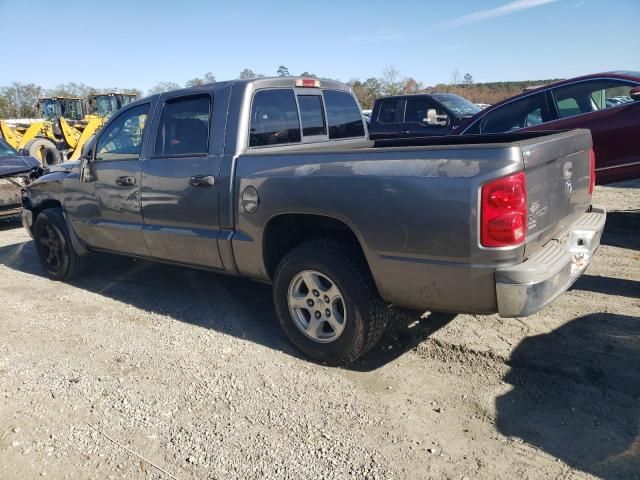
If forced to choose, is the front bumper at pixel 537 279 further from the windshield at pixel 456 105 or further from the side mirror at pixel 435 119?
the windshield at pixel 456 105

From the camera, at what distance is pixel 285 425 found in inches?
115

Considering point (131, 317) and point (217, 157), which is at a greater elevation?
point (217, 157)

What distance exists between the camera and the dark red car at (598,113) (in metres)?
5.90

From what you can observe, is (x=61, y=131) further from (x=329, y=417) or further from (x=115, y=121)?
(x=329, y=417)

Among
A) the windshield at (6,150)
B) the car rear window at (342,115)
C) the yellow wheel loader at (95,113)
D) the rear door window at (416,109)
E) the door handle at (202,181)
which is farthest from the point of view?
the yellow wheel loader at (95,113)

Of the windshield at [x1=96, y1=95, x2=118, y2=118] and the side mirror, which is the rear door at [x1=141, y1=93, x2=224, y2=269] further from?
the windshield at [x1=96, y1=95, x2=118, y2=118]

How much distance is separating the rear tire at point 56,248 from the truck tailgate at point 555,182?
15.2 feet

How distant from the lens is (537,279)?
275 cm

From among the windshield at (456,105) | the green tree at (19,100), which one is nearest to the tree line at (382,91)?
the green tree at (19,100)

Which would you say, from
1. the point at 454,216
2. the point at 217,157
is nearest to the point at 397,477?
the point at 454,216

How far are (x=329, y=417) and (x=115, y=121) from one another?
11.5ft

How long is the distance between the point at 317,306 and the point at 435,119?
7620 millimetres

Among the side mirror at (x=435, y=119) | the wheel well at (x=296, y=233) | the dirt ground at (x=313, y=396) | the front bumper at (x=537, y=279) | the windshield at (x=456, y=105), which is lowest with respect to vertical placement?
the dirt ground at (x=313, y=396)

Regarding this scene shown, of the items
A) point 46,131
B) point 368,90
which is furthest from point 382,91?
point 46,131
